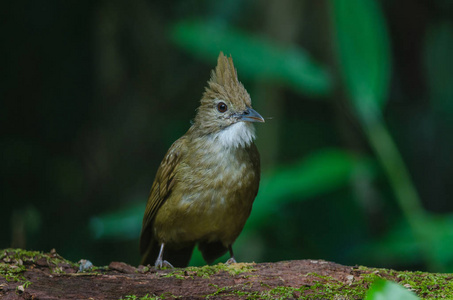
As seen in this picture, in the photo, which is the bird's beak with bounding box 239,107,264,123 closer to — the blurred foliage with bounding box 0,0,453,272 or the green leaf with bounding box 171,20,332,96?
the blurred foliage with bounding box 0,0,453,272

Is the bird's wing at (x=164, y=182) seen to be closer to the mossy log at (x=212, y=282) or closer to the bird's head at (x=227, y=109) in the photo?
the bird's head at (x=227, y=109)

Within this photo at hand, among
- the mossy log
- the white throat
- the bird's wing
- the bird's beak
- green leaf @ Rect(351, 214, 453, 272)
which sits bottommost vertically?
the mossy log

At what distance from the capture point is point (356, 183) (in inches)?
237

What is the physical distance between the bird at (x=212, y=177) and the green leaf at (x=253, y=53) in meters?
1.20

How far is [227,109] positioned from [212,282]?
170 cm

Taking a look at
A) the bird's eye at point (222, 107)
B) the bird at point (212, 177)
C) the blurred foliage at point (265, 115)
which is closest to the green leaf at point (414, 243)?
the blurred foliage at point (265, 115)

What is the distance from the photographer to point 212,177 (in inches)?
166

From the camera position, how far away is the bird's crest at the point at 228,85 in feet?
14.4

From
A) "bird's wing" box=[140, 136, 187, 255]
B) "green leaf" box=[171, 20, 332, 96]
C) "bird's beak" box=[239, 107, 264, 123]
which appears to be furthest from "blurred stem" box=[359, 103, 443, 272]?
"bird's wing" box=[140, 136, 187, 255]

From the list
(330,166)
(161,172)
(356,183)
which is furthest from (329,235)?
(161,172)

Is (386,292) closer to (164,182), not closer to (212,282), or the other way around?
(212,282)

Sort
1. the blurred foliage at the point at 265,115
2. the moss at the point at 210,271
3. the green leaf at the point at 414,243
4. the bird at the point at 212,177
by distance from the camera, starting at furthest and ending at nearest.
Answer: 1. the blurred foliage at the point at 265,115
2. the green leaf at the point at 414,243
3. the bird at the point at 212,177
4. the moss at the point at 210,271

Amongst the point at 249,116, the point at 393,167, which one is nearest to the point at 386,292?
the point at 249,116

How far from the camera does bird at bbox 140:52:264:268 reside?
4191 millimetres
